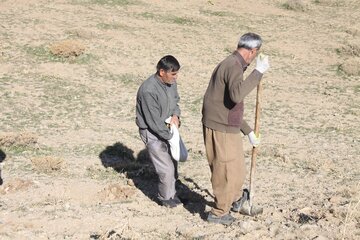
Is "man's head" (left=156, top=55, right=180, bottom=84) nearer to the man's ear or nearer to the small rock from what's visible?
the man's ear

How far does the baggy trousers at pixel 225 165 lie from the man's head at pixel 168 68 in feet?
2.06

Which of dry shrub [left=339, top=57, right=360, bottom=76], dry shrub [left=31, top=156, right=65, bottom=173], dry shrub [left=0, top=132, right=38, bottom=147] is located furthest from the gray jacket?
dry shrub [left=339, top=57, right=360, bottom=76]

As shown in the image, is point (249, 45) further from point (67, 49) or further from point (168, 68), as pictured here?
point (67, 49)

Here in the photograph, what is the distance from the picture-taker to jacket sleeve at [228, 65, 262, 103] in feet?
14.6

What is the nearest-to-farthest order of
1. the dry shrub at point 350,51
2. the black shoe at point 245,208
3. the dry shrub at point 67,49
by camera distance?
1. the black shoe at point 245,208
2. the dry shrub at point 67,49
3. the dry shrub at point 350,51

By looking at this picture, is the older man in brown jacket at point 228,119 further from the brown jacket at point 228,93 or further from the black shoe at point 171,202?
the black shoe at point 171,202

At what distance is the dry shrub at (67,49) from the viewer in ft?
42.1

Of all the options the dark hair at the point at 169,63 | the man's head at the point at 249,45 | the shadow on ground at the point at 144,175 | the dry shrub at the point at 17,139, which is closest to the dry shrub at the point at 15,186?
the shadow on ground at the point at 144,175

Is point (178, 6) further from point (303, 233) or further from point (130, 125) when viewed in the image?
point (303, 233)

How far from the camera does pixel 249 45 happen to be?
457 cm

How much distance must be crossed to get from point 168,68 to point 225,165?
107 cm

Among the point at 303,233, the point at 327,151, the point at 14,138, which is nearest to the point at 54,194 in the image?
the point at 14,138

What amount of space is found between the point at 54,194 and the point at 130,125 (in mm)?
3411

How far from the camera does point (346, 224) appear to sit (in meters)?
4.51
